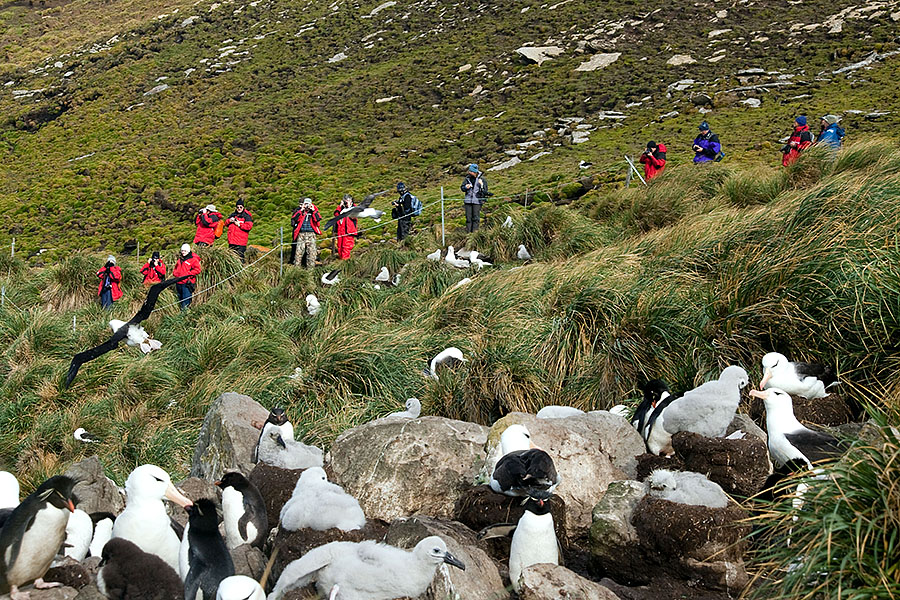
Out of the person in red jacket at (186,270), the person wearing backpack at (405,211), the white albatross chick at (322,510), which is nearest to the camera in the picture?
the white albatross chick at (322,510)

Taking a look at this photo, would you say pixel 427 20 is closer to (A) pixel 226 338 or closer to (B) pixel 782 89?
(B) pixel 782 89

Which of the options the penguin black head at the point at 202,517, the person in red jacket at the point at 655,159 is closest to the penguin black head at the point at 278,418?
the penguin black head at the point at 202,517

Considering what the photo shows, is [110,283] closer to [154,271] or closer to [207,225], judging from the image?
[154,271]

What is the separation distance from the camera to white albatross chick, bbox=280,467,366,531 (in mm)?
4211

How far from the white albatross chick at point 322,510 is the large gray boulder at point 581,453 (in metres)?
0.82

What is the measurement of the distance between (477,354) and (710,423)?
2.38 m

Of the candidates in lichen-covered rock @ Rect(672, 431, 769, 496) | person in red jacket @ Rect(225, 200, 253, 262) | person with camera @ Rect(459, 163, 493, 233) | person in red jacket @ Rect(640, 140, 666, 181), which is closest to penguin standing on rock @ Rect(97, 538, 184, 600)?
lichen-covered rock @ Rect(672, 431, 769, 496)

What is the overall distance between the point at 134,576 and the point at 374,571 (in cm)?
117

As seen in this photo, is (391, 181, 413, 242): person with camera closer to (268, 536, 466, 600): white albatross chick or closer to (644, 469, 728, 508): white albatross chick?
(644, 469, 728, 508): white albatross chick

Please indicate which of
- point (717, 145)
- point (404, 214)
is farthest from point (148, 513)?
point (717, 145)

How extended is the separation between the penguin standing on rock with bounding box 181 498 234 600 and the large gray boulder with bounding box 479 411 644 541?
153cm

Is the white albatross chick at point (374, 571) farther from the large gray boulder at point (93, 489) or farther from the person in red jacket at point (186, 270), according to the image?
the person in red jacket at point (186, 270)

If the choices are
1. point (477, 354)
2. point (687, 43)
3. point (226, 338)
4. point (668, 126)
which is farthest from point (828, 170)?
→ point (687, 43)

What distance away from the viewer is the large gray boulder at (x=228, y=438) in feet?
18.5
